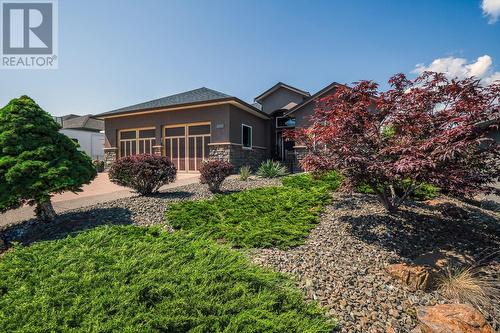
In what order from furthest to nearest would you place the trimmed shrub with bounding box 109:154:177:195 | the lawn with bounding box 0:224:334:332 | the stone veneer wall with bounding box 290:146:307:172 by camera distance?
1. the stone veneer wall with bounding box 290:146:307:172
2. the trimmed shrub with bounding box 109:154:177:195
3. the lawn with bounding box 0:224:334:332

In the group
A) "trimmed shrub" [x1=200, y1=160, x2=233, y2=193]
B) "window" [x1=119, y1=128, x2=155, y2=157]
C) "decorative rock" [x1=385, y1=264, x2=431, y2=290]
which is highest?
"window" [x1=119, y1=128, x2=155, y2=157]

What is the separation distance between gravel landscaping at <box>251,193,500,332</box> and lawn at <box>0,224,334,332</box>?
1.37ft

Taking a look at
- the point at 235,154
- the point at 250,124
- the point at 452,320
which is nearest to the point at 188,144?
the point at 235,154

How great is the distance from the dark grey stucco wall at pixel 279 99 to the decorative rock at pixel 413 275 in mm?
15271

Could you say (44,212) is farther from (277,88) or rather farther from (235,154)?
(277,88)

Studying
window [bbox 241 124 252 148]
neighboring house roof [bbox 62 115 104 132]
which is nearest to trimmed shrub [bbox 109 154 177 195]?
window [bbox 241 124 252 148]

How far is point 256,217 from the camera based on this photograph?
489 centimetres

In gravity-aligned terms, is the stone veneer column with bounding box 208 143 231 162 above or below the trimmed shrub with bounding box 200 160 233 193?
above

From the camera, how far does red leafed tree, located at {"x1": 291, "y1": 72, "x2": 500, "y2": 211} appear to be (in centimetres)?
339

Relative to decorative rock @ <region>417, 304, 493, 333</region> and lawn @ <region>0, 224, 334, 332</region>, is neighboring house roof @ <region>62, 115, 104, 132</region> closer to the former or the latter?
lawn @ <region>0, 224, 334, 332</region>

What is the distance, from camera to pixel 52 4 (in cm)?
726

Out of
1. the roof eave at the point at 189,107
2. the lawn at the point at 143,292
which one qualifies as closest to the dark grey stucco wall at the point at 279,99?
the roof eave at the point at 189,107

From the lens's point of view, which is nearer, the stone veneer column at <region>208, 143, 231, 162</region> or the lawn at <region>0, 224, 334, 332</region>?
the lawn at <region>0, 224, 334, 332</region>

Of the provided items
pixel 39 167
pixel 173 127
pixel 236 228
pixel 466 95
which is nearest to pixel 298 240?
pixel 236 228
